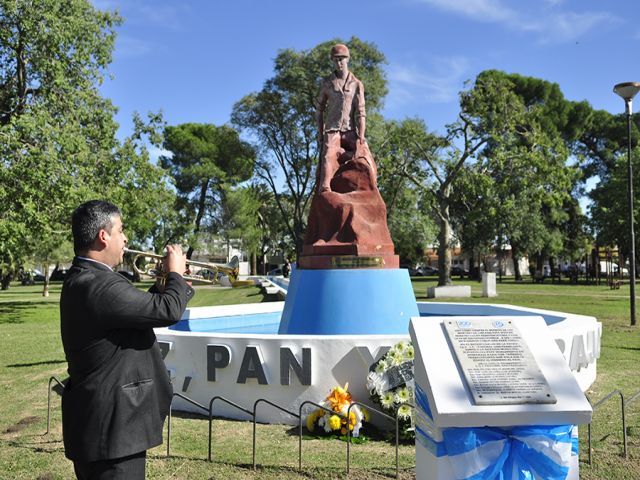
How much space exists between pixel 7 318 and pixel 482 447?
2071cm

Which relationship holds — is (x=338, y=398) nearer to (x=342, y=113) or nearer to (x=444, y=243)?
(x=342, y=113)

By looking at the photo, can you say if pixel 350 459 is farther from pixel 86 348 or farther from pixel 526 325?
pixel 86 348

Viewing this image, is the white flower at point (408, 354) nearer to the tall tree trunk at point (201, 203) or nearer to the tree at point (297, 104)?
the tree at point (297, 104)

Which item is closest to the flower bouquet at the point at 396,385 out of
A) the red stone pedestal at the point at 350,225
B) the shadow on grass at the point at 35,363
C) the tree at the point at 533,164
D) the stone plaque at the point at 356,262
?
the stone plaque at the point at 356,262

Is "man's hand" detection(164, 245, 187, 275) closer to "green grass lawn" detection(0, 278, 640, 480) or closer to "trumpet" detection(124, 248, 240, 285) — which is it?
"trumpet" detection(124, 248, 240, 285)

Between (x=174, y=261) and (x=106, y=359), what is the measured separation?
62cm

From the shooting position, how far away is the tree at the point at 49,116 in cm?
1834

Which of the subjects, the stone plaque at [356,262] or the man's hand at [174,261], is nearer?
the man's hand at [174,261]

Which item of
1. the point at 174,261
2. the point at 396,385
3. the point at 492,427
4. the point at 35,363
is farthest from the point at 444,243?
the point at 174,261

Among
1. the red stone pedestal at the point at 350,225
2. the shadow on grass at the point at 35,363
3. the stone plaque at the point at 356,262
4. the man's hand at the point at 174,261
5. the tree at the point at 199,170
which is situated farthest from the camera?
the tree at the point at 199,170

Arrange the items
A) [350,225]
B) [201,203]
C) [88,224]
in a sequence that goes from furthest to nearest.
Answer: [201,203] → [350,225] → [88,224]

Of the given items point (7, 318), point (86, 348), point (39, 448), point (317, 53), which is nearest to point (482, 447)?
point (86, 348)

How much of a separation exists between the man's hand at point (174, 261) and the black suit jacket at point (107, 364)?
23 cm

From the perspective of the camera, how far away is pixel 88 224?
298 centimetres
